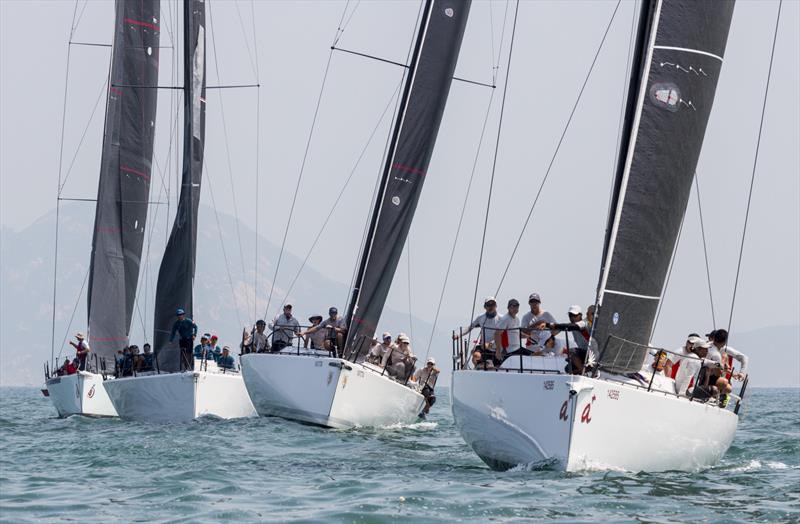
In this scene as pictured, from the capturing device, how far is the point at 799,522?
1116cm

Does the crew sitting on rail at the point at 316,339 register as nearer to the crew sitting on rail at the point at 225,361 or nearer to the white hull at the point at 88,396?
the crew sitting on rail at the point at 225,361

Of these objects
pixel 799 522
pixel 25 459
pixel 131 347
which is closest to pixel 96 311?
pixel 131 347

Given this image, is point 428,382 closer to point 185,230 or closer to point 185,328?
point 185,328

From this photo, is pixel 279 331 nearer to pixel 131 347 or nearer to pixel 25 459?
pixel 131 347

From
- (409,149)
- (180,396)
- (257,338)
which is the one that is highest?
(409,149)

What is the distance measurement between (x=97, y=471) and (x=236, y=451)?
2.76m

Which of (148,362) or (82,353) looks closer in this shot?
(148,362)

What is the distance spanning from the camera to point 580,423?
1287 centimetres

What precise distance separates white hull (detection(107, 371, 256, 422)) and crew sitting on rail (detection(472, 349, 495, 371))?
8.29 m

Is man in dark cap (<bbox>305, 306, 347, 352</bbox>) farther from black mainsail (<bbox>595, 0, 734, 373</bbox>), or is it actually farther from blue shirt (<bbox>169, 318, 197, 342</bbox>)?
black mainsail (<bbox>595, 0, 734, 373</bbox>)

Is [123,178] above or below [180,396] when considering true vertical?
above

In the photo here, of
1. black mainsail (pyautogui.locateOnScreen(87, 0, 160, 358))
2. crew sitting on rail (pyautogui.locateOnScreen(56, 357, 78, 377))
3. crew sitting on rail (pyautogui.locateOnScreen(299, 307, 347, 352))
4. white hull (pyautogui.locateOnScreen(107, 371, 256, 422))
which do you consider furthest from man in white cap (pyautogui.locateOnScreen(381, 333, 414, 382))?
crew sitting on rail (pyautogui.locateOnScreen(56, 357, 78, 377))

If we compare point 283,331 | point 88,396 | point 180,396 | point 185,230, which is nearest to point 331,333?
point 283,331

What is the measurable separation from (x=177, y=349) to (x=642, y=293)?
41.0 feet
